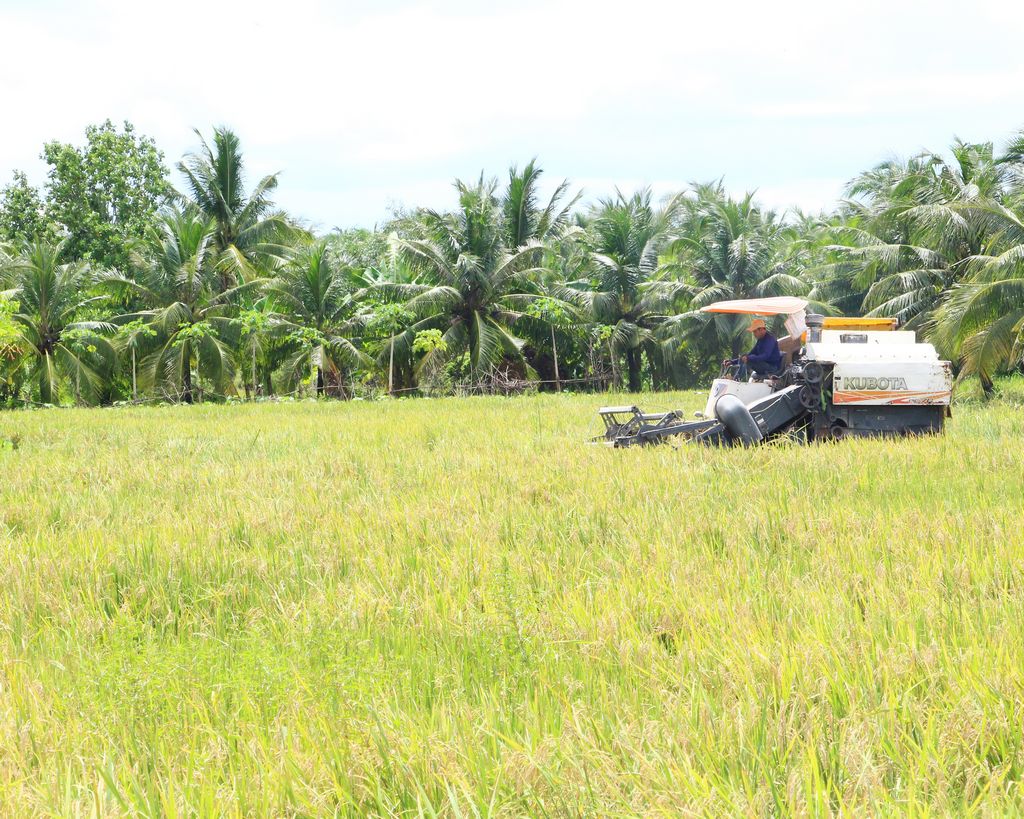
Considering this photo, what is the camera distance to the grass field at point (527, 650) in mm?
2170

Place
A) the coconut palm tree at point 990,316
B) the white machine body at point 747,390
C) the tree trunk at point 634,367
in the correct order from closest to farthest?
the white machine body at point 747,390
the coconut palm tree at point 990,316
the tree trunk at point 634,367

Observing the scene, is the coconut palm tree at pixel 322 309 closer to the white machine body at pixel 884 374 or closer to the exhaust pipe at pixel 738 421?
the exhaust pipe at pixel 738 421

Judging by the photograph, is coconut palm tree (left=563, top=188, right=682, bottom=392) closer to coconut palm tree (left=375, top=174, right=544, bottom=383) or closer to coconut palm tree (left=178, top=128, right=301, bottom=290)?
coconut palm tree (left=375, top=174, right=544, bottom=383)

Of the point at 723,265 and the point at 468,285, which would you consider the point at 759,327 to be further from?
the point at 723,265

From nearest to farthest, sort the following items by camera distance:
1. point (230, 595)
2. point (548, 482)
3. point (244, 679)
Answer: point (244, 679)
point (230, 595)
point (548, 482)

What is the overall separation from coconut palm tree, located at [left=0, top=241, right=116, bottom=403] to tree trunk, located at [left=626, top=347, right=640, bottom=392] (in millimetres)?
18896

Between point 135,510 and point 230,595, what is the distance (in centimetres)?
283

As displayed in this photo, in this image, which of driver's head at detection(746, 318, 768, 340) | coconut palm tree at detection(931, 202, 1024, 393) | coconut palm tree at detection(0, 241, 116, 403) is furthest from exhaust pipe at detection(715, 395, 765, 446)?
coconut palm tree at detection(0, 241, 116, 403)

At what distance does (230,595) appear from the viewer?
4.14 metres

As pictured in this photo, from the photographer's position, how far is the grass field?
2170 millimetres

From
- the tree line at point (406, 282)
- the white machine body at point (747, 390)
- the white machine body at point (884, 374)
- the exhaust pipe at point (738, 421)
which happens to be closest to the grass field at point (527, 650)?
the exhaust pipe at point (738, 421)

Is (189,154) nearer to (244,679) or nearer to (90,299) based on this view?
(90,299)

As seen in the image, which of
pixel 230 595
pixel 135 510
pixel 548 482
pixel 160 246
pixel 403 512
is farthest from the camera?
pixel 160 246

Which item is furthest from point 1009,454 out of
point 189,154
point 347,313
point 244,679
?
point 189,154
